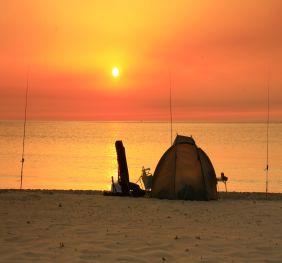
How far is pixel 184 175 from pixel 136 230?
7.17 m

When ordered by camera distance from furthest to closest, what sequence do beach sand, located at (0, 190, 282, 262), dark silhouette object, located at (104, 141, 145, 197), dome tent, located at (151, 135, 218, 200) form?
dark silhouette object, located at (104, 141, 145, 197)
dome tent, located at (151, 135, 218, 200)
beach sand, located at (0, 190, 282, 262)

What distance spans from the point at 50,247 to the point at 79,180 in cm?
3064

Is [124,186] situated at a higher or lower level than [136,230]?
higher

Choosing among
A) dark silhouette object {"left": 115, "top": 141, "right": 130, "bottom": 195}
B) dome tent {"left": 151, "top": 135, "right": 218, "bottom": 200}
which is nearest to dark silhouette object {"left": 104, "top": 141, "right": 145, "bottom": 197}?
dark silhouette object {"left": 115, "top": 141, "right": 130, "bottom": 195}

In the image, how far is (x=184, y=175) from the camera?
18.5 meters

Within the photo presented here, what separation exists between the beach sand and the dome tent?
1010mm

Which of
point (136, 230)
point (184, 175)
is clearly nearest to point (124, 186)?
point (184, 175)

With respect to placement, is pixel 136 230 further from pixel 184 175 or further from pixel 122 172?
pixel 122 172

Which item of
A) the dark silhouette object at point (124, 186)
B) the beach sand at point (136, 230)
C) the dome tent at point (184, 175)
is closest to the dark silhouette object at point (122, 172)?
the dark silhouette object at point (124, 186)

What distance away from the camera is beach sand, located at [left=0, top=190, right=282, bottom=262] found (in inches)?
358

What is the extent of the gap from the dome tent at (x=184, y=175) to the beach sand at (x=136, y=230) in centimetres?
101

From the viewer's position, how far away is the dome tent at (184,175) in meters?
18.2

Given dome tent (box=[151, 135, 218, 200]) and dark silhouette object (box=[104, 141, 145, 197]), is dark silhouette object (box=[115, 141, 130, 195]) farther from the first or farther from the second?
dome tent (box=[151, 135, 218, 200])

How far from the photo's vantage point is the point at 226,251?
31.0 feet
